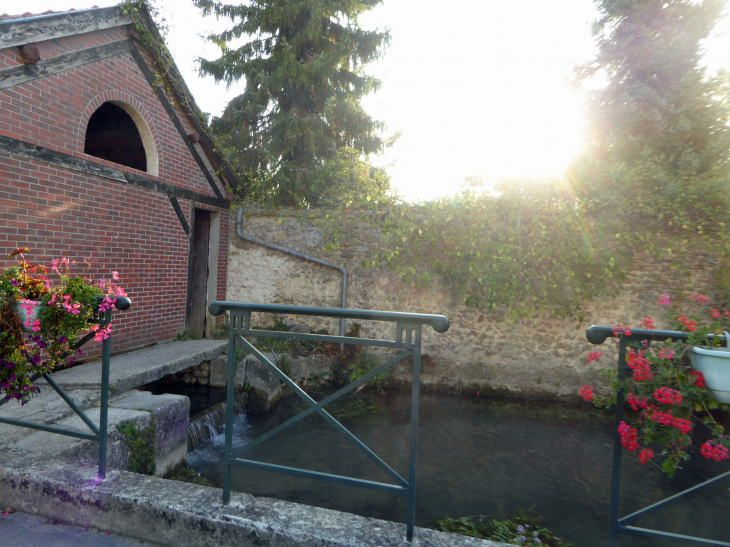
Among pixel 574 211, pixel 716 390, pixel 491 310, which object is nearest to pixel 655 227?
pixel 574 211

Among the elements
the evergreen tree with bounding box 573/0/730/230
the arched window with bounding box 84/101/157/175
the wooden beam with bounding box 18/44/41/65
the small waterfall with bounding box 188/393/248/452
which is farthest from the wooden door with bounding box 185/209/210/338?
the evergreen tree with bounding box 573/0/730/230

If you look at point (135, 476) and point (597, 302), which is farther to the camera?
point (597, 302)

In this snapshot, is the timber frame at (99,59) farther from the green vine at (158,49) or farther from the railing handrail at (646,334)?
the railing handrail at (646,334)

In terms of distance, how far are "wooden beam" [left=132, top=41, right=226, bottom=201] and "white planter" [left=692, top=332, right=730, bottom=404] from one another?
6526mm

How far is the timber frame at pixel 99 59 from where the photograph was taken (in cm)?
375

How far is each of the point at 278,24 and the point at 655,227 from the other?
Result: 8.92 meters

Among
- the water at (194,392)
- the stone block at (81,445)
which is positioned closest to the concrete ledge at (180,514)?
the stone block at (81,445)

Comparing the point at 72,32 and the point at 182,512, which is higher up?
the point at 72,32

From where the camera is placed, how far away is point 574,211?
5270 mm

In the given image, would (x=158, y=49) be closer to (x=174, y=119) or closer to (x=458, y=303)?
(x=174, y=119)

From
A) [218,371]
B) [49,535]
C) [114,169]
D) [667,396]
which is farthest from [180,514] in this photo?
[114,169]

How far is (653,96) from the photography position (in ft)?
27.0

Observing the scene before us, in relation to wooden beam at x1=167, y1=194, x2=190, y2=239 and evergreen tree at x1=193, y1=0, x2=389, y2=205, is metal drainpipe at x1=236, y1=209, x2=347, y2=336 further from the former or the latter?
evergreen tree at x1=193, y1=0, x2=389, y2=205

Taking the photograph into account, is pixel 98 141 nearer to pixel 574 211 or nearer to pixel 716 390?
pixel 574 211
